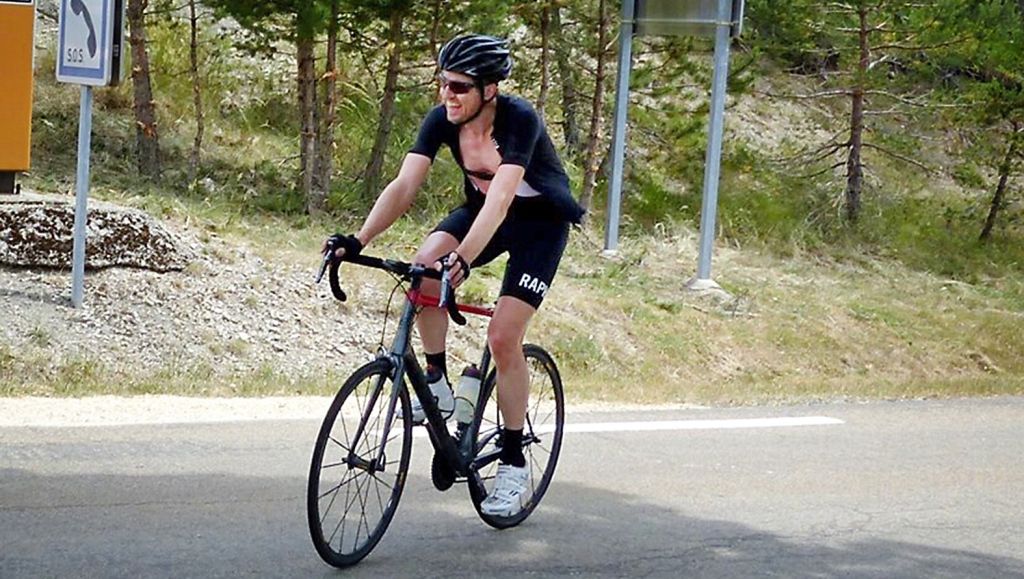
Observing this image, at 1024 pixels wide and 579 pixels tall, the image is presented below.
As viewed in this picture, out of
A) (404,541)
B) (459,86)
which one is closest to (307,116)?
(404,541)

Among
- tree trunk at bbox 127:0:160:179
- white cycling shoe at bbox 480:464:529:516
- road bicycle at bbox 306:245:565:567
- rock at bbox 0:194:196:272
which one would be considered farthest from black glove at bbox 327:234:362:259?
tree trunk at bbox 127:0:160:179

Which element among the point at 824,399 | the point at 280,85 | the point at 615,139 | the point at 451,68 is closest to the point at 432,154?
the point at 451,68

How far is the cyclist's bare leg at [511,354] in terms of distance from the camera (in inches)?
238

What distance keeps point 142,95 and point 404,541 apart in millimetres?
10771

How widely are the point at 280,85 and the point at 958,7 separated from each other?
10273 millimetres

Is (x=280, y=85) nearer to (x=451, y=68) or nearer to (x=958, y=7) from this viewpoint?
(x=958, y=7)

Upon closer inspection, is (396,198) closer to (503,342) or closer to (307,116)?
(503,342)

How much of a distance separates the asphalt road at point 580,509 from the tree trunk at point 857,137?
14103 millimetres

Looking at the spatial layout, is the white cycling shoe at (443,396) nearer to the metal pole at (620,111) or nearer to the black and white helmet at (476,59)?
the black and white helmet at (476,59)

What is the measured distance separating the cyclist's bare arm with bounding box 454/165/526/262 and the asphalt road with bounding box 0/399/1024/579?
1317 millimetres

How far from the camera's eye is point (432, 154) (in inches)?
237

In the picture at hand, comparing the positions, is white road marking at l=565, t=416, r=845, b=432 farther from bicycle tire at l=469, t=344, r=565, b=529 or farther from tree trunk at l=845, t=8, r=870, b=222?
tree trunk at l=845, t=8, r=870, b=222

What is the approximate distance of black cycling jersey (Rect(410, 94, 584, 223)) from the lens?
5.81 m

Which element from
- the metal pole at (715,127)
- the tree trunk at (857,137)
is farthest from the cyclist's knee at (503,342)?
the tree trunk at (857,137)
